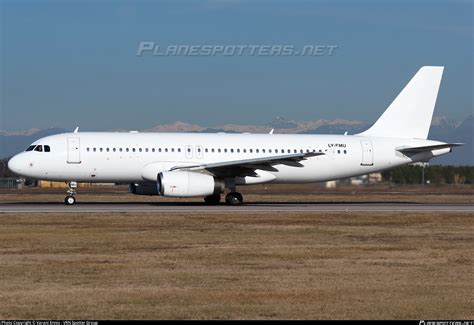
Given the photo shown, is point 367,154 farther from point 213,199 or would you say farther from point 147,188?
point 147,188

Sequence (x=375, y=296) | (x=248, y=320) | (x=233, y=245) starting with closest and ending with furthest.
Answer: (x=248, y=320)
(x=375, y=296)
(x=233, y=245)

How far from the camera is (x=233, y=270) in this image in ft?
58.9

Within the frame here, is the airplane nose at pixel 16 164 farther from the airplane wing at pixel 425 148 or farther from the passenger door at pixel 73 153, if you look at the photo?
the airplane wing at pixel 425 148

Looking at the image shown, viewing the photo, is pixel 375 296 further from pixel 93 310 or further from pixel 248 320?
pixel 93 310

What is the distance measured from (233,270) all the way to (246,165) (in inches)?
922

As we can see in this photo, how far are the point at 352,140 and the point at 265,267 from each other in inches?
1110

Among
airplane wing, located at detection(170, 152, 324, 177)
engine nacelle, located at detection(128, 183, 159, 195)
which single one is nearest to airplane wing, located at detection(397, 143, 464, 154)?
airplane wing, located at detection(170, 152, 324, 177)

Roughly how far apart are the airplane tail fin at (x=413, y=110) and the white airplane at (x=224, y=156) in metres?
0.05

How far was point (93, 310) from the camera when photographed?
44.1 ft

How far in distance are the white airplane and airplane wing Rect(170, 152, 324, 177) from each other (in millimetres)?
47

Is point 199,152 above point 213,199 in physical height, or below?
above

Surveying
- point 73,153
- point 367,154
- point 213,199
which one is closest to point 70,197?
point 73,153

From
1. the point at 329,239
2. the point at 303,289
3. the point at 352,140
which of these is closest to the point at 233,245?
the point at 329,239

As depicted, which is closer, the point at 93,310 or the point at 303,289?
the point at 93,310
